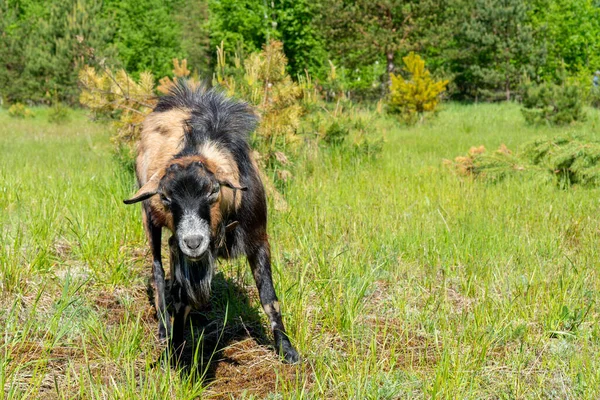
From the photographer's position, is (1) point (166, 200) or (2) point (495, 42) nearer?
(1) point (166, 200)

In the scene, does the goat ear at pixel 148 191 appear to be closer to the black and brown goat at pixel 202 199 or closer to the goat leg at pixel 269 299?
the black and brown goat at pixel 202 199

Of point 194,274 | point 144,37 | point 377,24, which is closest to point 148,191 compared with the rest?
point 194,274

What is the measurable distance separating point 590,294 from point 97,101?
5550 mm

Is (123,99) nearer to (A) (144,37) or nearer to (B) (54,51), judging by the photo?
(B) (54,51)

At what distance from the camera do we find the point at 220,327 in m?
3.74

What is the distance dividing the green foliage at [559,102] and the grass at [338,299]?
8.77 m

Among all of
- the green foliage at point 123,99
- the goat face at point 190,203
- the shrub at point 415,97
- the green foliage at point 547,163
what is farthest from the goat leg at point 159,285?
the shrub at point 415,97

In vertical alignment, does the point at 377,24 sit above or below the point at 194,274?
below

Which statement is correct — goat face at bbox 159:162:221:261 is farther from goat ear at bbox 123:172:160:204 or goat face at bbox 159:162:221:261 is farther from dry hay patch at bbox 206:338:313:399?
dry hay patch at bbox 206:338:313:399

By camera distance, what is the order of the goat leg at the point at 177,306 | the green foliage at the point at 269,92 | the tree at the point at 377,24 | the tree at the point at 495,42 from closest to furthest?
the goat leg at the point at 177,306, the green foliage at the point at 269,92, the tree at the point at 377,24, the tree at the point at 495,42

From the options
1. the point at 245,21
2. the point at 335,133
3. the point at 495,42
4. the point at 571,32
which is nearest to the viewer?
the point at 335,133

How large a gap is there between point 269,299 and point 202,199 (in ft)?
3.08

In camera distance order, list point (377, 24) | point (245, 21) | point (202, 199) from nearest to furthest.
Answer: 1. point (202, 199)
2. point (377, 24)
3. point (245, 21)

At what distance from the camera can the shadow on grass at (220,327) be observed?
335cm
